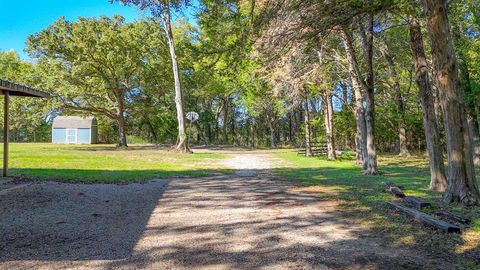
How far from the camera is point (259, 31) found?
7.25 metres

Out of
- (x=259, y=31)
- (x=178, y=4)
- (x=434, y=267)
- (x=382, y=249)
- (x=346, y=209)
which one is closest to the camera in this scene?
(x=434, y=267)

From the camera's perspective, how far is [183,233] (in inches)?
189

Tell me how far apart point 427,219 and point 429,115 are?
13.8ft

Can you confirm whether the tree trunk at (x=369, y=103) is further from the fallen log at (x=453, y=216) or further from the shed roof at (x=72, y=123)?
the shed roof at (x=72, y=123)

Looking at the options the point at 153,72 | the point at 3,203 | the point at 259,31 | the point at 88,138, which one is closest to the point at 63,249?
the point at 3,203

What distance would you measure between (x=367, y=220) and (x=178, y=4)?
5.88 m

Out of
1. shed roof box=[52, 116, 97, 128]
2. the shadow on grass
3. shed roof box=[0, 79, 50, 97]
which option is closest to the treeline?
shed roof box=[52, 116, 97, 128]

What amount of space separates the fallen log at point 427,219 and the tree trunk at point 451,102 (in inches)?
43.1

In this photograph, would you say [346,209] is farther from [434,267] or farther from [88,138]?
[88,138]

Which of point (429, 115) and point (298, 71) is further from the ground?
point (298, 71)

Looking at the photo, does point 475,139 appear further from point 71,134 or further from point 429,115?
point 71,134

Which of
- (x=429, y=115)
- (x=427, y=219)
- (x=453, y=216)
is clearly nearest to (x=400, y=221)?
(x=427, y=219)

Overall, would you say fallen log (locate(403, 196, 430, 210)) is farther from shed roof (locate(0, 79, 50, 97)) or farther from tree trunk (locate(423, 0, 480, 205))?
shed roof (locate(0, 79, 50, 97))

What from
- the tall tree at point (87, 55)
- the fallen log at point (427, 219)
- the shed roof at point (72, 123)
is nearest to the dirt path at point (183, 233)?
the fallen log at point (427, 219)
